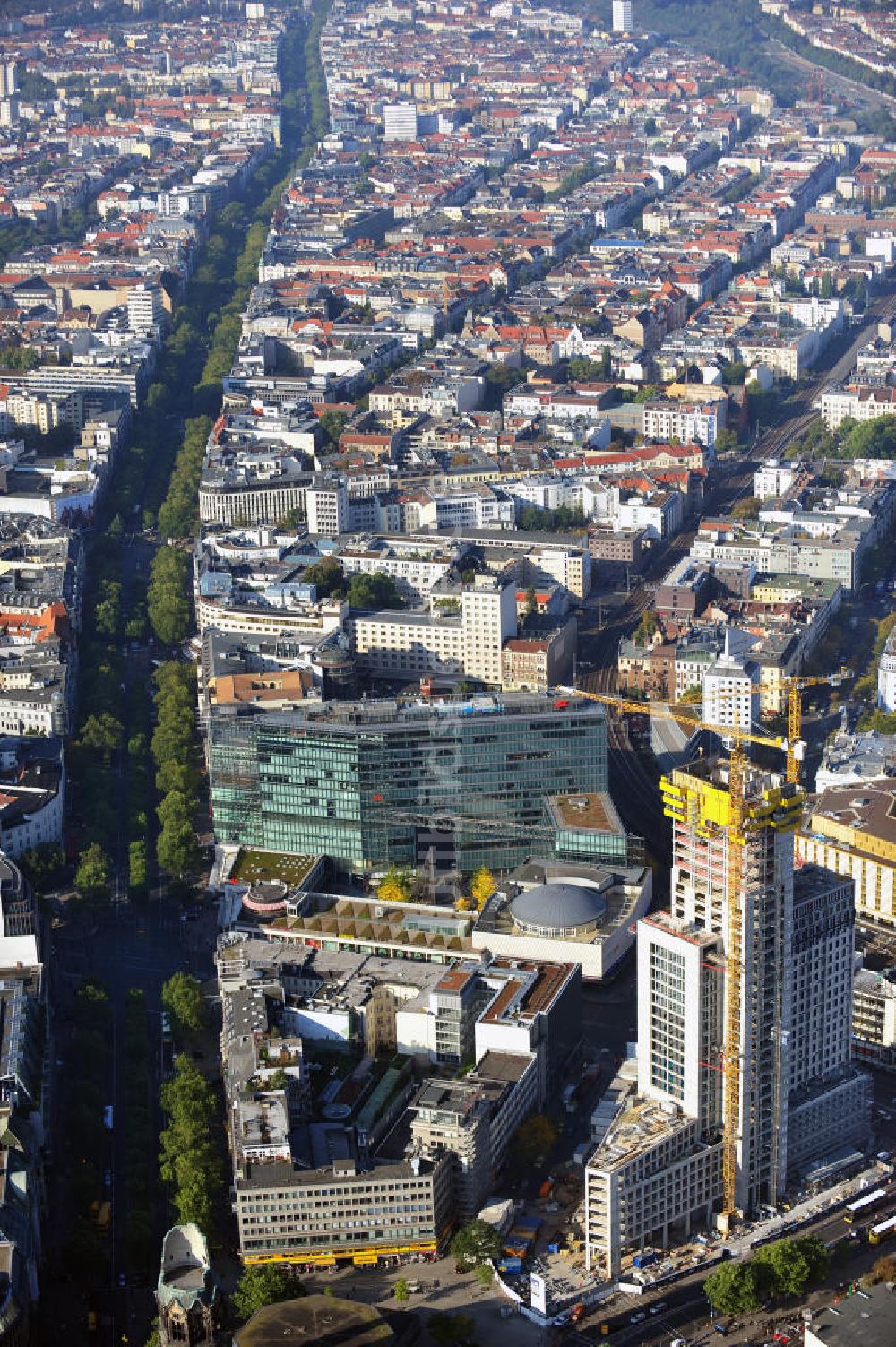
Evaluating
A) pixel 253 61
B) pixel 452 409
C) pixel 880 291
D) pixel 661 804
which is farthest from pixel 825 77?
pixel 661 804

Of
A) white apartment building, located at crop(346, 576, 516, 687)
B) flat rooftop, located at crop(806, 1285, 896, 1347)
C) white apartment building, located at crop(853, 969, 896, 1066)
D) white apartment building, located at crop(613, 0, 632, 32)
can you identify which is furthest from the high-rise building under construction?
white apartment building, located at crop(613, 0, 632, 32)

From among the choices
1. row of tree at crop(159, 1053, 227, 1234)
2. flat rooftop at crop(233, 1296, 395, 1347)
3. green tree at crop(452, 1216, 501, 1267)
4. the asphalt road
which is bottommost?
green tree at crop(452, 1216, 501, 1267)

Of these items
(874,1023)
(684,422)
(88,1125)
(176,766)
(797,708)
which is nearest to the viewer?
(88,1125)

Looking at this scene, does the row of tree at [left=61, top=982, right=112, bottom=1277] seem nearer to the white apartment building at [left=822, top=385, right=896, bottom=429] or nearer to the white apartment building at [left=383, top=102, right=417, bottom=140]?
the white apartment building at [left=822, top=385, right=896, bottom=429]

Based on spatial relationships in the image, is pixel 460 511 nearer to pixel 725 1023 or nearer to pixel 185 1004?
pixel 185 1004

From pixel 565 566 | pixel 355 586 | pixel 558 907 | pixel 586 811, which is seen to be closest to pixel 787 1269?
pixel 558 907

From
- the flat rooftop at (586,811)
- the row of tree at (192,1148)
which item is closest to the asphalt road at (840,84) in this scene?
the flat rooftop at (586,811)

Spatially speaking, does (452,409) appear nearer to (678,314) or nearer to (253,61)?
(678,314)
